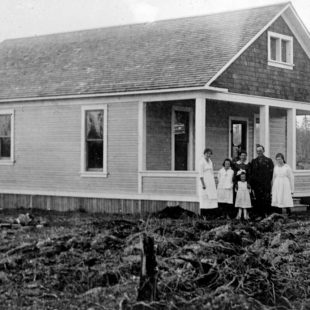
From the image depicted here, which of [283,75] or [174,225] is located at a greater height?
[283,75]

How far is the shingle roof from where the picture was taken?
19906mm

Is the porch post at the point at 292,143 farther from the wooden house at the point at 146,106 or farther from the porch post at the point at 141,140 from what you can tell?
the porch post at the point at 141,140

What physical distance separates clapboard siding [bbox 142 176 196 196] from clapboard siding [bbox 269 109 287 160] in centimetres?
646

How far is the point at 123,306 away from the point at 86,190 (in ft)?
42.8

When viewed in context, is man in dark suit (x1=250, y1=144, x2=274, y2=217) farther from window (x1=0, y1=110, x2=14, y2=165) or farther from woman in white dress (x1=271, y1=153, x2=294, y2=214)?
window (x1=0, y1=110, x2=14, y2=165)

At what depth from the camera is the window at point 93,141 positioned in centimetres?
2081

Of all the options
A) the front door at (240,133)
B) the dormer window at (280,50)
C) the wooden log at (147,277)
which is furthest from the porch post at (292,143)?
the wooden log at (147,277)

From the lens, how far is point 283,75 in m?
22.3

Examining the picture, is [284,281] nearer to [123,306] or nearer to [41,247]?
[123,306]

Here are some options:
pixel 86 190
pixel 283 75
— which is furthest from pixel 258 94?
pixel 86 190

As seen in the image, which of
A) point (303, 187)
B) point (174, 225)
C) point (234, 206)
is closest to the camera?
point (174, 225)

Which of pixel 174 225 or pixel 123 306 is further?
pixel 174 225

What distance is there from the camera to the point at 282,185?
60.9 ft

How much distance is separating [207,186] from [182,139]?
3960 mm
